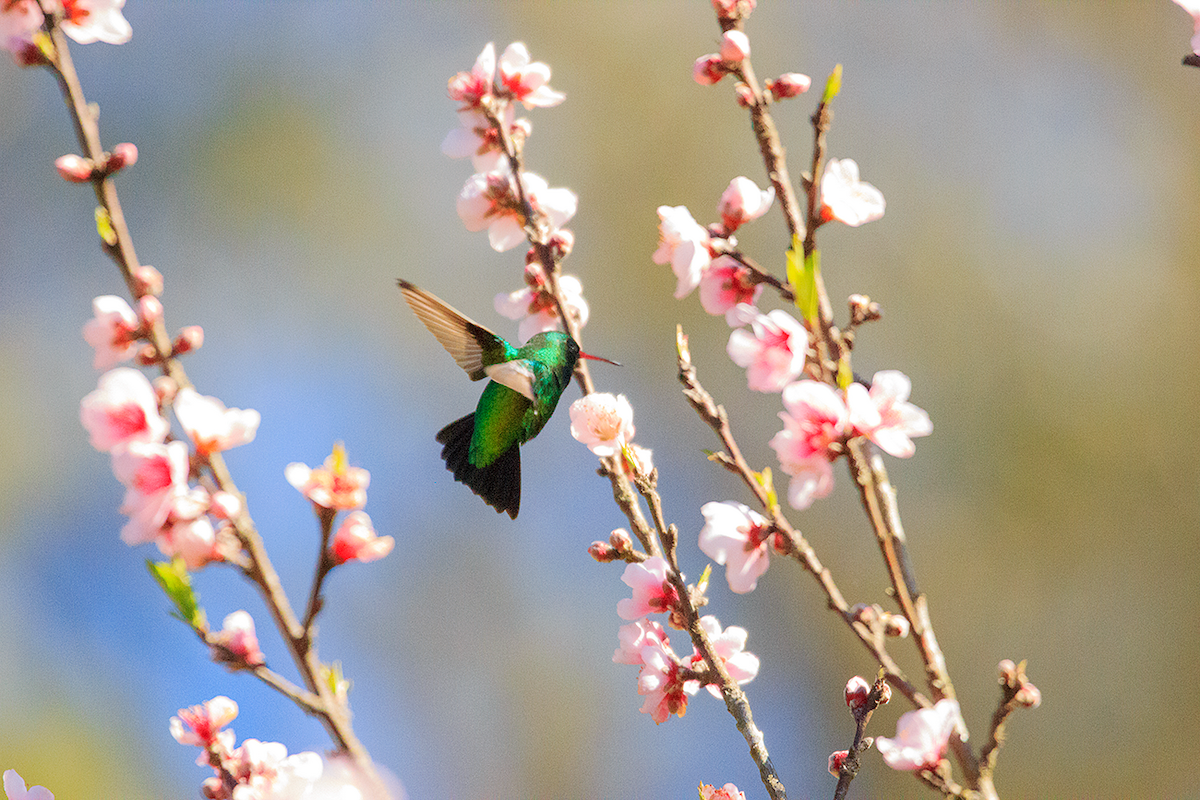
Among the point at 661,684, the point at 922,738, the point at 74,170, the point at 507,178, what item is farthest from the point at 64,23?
the point at 922,738

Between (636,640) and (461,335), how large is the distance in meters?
0.29

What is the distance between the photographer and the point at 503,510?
0.83 m

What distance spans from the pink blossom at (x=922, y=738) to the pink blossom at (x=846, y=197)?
0.40 metres

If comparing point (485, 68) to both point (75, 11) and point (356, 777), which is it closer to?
point (75, 11)

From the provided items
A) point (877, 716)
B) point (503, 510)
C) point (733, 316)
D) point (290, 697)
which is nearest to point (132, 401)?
point (290, 697)

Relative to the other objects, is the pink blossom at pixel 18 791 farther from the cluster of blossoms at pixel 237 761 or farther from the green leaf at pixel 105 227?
the green leaf at pixel 105 227

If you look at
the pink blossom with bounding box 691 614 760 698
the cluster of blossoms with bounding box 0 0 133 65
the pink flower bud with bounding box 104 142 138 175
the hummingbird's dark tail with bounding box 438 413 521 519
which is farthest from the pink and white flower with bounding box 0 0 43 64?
the pink blossom with bounding box 691 614 760 698

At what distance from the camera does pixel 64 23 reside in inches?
28.0

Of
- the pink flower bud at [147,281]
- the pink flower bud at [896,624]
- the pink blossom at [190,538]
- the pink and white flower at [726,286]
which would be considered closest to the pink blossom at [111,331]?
the pink flower bud at [147,281]

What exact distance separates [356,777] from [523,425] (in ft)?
1.32

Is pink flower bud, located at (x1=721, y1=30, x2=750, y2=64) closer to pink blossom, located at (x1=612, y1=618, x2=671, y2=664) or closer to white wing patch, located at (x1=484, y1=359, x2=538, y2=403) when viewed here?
white wing patch, located at (x1=484, y1=359, x2=538, y2=403)

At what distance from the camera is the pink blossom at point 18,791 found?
563mm

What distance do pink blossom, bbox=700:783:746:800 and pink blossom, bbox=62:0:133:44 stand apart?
746 millimetres

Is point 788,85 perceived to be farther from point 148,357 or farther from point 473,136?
point 148,357
